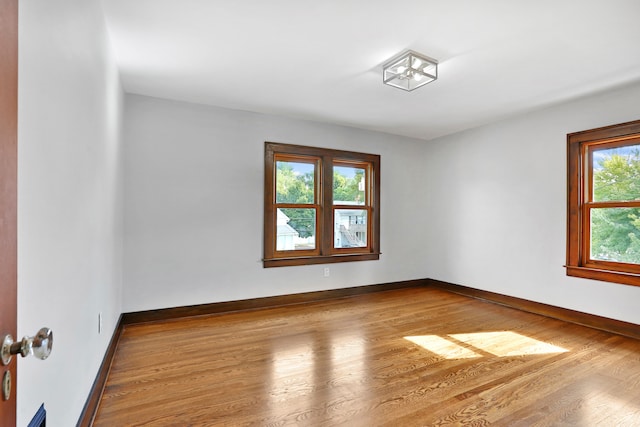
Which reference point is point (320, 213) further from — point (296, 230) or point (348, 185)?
point (348, 185)

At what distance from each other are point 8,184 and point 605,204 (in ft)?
15.2

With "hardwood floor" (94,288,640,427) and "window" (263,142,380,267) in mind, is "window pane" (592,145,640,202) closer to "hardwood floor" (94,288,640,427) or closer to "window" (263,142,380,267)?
"hardwood floor" (94,288,640,427)

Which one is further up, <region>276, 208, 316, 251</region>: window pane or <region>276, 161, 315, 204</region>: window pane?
<region>276, 161, 315, 204</region>: window pane

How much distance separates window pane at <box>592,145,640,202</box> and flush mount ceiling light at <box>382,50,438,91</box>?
2247mm

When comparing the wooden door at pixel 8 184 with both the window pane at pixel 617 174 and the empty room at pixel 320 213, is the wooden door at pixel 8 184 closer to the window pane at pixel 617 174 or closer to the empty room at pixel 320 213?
the empty room at pixel 320 213

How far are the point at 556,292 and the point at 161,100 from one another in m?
5.15

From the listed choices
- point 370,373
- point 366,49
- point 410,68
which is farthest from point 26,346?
point 410,68

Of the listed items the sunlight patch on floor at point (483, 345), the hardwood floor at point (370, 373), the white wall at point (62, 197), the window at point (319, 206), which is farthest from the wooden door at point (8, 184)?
the window at point (319, 206)

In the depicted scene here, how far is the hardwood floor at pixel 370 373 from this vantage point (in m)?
1.95

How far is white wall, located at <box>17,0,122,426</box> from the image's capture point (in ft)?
3.10

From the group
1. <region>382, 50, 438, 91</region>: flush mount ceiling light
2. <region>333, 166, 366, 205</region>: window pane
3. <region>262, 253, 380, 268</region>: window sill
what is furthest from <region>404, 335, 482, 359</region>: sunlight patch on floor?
<region>382, 50, 438, 91</region>: flush mount ceiling light

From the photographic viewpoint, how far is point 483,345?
118 inches

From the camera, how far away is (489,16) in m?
2.17

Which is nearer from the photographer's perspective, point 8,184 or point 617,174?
point 8,184
